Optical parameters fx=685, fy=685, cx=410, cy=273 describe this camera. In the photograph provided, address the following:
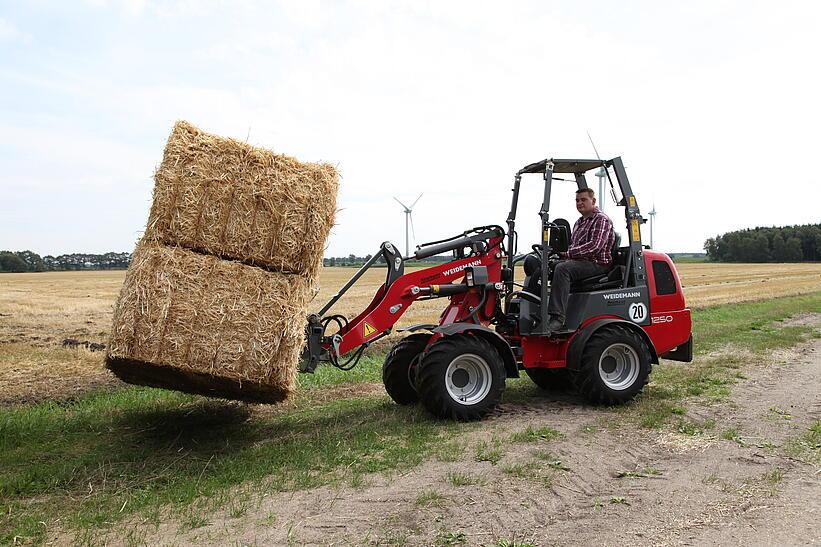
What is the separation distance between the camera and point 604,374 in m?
8.18

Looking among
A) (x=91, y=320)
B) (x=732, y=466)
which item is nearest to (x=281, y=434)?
(x=732, y=466)

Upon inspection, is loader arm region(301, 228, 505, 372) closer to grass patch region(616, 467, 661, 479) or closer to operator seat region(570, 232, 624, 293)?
operator seat region(570, 232, 624, 293)

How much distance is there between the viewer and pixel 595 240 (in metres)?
8.09

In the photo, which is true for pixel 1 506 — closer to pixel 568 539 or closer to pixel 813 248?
pixel 568 539

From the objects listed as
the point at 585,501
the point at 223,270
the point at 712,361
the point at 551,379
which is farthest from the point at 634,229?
the point at 223,270

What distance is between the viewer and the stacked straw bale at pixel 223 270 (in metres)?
5.80

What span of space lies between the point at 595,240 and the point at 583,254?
0.22 metres

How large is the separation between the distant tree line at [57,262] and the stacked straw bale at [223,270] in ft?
215

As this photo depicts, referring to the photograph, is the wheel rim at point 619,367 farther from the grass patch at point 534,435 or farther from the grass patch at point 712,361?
the grass patch at point 534,435

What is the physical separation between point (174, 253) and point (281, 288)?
97 centimetres

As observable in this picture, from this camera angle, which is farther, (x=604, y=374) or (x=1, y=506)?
(x=604, y=374)

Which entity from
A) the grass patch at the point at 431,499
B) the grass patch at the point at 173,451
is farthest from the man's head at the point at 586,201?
the grass patch at the point at 431,499

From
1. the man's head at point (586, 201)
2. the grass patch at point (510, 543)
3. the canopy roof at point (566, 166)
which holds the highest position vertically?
the canopy roof at point (566, 166)

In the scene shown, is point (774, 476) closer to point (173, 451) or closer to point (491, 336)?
point (491, 336)
